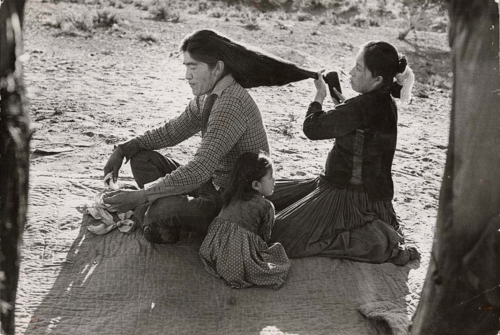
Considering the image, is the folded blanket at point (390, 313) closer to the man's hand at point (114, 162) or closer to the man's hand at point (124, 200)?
the man's hand at point (124, 200)

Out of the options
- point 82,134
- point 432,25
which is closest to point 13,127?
point 82,134

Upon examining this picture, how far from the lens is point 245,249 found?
134 inches

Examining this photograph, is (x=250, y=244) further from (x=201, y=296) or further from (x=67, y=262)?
(x=67, y=262)

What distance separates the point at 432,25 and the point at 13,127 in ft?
51.9

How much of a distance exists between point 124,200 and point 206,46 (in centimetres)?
96

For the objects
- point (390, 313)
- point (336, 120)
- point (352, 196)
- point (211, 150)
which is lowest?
point (390, 313)

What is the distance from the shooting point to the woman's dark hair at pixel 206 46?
142 inches

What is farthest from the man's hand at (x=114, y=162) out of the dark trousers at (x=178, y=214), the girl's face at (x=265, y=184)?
the girl's face at (x=265, y=184)

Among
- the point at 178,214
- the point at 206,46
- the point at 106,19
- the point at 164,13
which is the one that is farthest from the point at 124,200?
the point at 164,13

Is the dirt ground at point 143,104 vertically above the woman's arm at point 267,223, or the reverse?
the woman's arm at point 267,223

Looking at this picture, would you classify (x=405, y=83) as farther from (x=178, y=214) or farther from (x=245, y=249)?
(x=178, y=214)

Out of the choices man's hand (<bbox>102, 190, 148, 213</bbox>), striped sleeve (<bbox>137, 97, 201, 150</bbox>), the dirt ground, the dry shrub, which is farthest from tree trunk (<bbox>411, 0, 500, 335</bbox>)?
the dry shrub

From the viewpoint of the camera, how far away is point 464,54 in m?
1.96

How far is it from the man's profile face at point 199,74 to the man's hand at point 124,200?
680 mm
